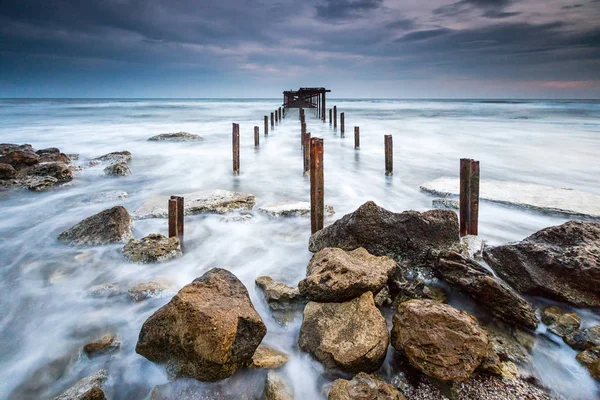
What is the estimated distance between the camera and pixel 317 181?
5.33m

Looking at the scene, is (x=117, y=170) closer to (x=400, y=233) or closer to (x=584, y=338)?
(x=400, y=233)

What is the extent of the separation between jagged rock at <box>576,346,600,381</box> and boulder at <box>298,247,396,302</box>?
1.68 metres

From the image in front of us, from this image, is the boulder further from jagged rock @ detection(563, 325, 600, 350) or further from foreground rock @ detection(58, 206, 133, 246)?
foreground rock @ detection(58, 206, 133, 246)

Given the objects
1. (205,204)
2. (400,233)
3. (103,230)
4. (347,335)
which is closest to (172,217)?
(103,230)

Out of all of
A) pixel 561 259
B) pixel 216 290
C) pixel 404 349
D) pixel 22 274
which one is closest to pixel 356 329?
pixel 404 349

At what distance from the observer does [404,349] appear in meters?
2.81

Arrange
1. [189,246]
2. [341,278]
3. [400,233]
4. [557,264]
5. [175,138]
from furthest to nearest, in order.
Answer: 1. [175,138]
2. [189,246]
3. [400,233]
4. [557,264]
5. [341,278]

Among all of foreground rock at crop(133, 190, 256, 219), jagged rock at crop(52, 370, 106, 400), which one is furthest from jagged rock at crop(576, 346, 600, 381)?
foreground rock at crop(133, 190, 256, 219)

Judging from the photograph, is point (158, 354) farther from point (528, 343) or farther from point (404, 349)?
point (528, 343)

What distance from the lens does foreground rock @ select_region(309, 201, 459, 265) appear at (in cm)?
434

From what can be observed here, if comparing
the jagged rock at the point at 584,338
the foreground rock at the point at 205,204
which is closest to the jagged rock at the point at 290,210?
the foreground rock at the point at 205,204

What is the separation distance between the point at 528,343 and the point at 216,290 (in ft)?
9.34

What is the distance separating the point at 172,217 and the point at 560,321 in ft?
15.9

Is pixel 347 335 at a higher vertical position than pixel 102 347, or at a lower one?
higher
